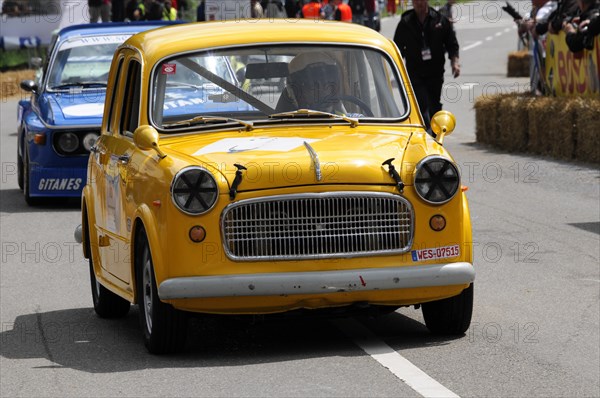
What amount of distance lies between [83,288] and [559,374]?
4.08 m

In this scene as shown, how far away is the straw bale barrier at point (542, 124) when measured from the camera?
Answer: 17.2m

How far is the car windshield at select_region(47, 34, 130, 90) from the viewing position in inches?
611

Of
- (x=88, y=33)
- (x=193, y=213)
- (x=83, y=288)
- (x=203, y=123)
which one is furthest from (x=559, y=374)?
(x=88, y=33)

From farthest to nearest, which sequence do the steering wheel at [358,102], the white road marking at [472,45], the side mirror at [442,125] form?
the white road marking at [472,45], the steering wheel at [358,102], the side mirror at [442,125]

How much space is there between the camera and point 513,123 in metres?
19.1

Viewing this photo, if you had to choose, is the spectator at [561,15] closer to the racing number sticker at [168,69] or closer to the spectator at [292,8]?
the racing number sticker at [168,69]

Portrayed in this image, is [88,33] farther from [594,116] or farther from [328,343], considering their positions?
[328,343]

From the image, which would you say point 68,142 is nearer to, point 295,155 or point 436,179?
point 295,155

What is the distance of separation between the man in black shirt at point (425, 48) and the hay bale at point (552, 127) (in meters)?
1.81

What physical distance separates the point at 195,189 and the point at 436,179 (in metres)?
1.19

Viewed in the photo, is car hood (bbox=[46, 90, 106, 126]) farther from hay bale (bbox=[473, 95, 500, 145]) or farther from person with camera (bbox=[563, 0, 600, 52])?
hay bale (bbox=[473, 95, 500, 145])

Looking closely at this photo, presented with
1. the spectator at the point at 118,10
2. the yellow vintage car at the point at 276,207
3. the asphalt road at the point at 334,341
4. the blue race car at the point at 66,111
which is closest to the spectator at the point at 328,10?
the spectator at the point at 118,10

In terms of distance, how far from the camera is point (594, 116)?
16875 millimetres

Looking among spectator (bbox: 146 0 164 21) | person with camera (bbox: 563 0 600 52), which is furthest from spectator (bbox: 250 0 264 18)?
person with camera (bbox: 563 0 600 52)
